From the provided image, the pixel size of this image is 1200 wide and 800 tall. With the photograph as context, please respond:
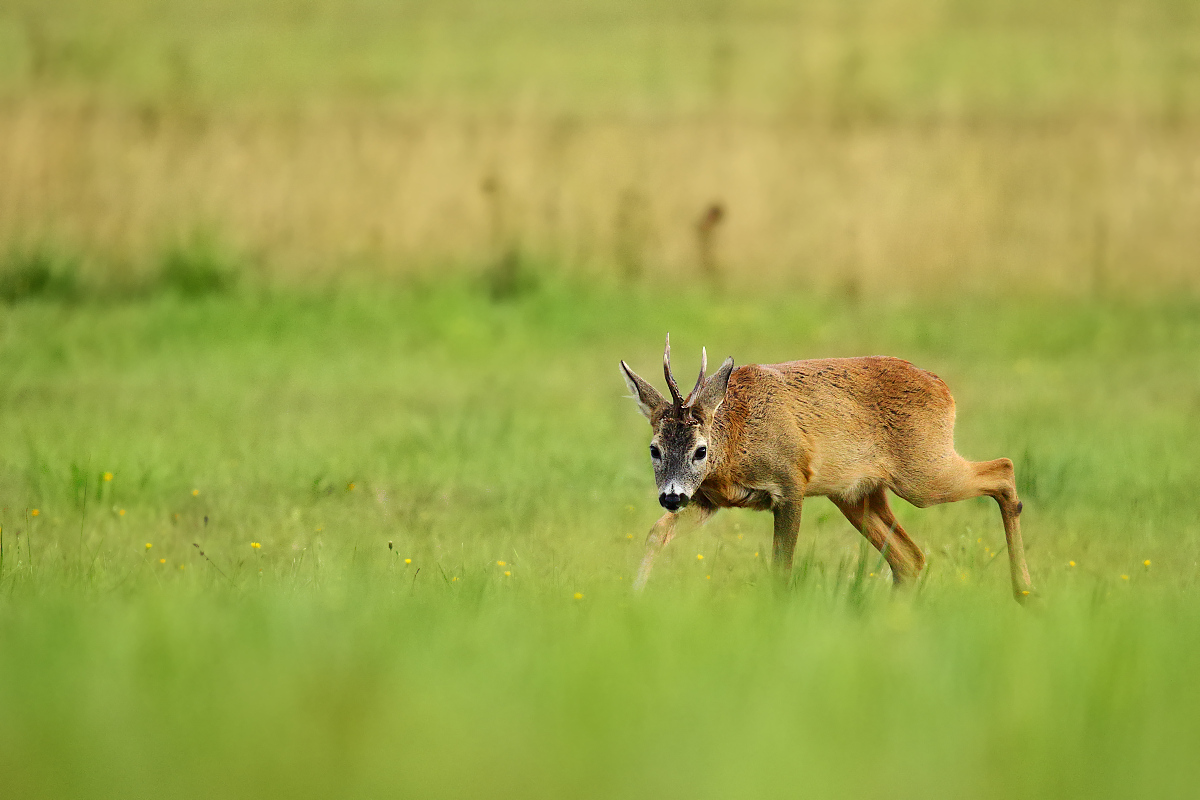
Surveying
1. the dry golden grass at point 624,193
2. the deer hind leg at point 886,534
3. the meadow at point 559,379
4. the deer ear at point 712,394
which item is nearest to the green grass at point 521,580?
the meadow at point 559,379

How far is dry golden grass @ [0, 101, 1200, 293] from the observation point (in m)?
18.0

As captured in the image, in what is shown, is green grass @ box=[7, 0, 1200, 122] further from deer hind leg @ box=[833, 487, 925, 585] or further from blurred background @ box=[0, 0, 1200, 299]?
deer hind leg @ box=[833, 487, 925, 585]

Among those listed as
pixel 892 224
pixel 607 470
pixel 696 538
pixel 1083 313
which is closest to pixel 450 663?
pixel 696 538

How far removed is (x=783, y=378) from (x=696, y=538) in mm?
1474

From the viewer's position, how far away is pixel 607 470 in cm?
1013

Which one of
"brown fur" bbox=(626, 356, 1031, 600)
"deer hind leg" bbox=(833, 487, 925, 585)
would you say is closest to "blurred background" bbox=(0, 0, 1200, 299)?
"deer hind leg" bbox=(833, 487, 925, 585)

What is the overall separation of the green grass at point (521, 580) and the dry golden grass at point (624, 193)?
2.04 m

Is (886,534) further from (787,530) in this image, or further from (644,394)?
(644,394)

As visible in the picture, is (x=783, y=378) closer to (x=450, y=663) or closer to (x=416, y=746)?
(x=450, y=663)

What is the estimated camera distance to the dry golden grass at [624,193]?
18.0m

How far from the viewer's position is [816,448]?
711 centimetres

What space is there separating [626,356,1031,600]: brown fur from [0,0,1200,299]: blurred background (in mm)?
10332

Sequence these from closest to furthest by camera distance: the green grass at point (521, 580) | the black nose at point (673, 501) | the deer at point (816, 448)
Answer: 1. the green grass at point (521, 580)
2. the black nose at point (673, 501)
3. the deer at point (816, 448)

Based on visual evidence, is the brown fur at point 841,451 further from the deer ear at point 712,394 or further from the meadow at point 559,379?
the meadow at point 559,379
